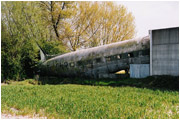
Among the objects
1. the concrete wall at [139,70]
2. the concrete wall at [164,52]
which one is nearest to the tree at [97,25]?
the concrete wall at [139,70]

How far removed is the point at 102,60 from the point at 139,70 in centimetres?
478

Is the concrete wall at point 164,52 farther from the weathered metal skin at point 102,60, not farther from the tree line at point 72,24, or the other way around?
the tree line at point 72,24

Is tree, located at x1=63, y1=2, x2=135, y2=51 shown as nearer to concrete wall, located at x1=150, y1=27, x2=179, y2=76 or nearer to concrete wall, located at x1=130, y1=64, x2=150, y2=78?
concrete wall, located at x1=130, y1=64, x2=150, y2=78

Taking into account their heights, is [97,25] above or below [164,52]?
above

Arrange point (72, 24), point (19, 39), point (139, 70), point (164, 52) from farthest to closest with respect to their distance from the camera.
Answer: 1. point (72, 24)
2. point (19, 39)
3. point (139, 70)
4. point (164, 52)

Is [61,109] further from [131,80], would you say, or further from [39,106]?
[131,80]

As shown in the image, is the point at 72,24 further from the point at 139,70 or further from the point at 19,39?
the point at 139,70

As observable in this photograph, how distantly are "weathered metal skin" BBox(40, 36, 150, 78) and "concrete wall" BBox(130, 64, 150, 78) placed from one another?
500 millimetres

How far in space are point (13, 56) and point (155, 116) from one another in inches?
917

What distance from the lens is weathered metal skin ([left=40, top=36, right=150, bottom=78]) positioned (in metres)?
18.9

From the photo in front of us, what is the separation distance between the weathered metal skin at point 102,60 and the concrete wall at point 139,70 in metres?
0.50

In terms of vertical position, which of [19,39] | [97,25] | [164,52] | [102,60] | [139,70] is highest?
[97,25]

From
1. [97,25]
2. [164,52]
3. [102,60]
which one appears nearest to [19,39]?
[102,60]

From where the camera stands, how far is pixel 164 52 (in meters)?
16.3
